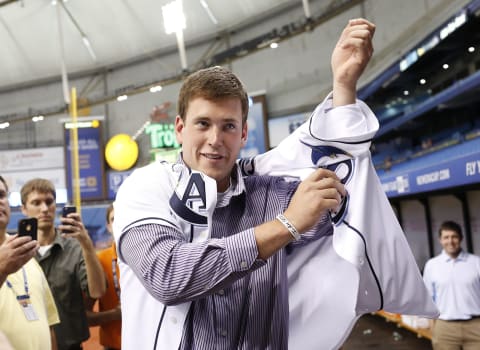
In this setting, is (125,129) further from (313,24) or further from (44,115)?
(313,24)

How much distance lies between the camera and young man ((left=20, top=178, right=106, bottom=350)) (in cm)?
294

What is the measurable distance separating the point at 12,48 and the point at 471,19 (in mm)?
12726

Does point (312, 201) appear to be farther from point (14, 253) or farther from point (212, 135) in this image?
point (14, 253)

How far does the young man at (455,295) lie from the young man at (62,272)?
10.7 feet

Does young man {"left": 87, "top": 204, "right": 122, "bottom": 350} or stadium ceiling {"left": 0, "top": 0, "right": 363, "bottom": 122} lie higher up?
stadium ceiling {"left": 0, "top": 0, "right": 363, "bottom": 122}

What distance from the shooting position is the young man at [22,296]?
2.00 metres

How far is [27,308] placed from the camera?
93.7 inches

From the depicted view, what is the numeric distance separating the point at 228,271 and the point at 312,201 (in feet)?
0.75

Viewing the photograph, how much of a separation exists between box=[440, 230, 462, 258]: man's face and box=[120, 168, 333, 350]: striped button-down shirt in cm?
429

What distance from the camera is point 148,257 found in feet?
3.77

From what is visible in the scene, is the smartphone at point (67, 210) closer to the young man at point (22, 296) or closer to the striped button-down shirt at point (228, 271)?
the young man at point (22, 296)

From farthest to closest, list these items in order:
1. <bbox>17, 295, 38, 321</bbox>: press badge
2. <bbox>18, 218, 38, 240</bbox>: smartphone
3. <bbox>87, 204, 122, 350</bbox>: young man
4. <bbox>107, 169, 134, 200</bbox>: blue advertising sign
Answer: <bbox>107, 169, 134, 200</bbox>: blue advertising sign → <bbox>87, 204, 122, 350</bbox>: young man → <bbox>17, 295, 38, 321</bbox>: press badge → <bbox>18, 218, 38, 240</bbox>: smartphone

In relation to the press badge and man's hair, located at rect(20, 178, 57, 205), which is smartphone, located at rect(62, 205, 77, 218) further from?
the press badge

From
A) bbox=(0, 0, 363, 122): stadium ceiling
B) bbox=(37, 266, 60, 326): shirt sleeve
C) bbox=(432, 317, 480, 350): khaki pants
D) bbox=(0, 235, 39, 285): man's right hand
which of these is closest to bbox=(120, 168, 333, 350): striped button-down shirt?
bbox=(0, 235, 39, 285): man's right hand
